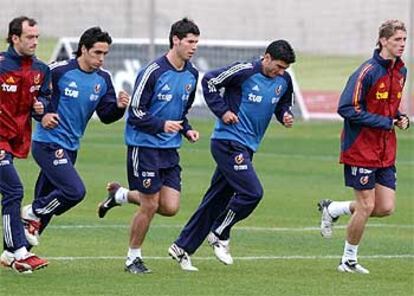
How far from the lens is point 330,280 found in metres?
13.4

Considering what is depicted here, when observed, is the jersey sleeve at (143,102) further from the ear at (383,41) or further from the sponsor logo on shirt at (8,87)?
the ear at (383,41)

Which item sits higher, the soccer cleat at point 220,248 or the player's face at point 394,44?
the player's face at point 394,44

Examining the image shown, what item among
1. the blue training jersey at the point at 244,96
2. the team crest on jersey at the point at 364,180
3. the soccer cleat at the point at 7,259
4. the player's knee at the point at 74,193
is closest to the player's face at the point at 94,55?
the blue training jersey at the point at 244,96

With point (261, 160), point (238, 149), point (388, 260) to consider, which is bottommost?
point (261, 160)

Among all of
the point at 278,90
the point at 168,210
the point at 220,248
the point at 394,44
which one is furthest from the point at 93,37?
the point at 394,44

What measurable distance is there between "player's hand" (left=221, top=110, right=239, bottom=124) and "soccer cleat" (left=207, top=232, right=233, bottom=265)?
112 centimetres

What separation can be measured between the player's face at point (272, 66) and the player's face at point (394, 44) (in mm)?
920

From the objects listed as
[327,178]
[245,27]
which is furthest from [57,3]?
[327,178]

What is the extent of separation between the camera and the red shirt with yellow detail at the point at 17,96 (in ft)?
44.3

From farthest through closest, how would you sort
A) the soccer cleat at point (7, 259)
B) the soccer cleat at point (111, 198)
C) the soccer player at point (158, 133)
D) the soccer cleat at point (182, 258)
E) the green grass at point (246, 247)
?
Answer: 1. the soccer cleat at point (111, 198)
2. the soccer cleat at point (182, 258)
3. the soccer player at point (158, 133)
4. the soccer cleat at point (7, 259)
5. the green grass at point (246, 247)

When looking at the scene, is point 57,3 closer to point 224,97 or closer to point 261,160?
point 261,160

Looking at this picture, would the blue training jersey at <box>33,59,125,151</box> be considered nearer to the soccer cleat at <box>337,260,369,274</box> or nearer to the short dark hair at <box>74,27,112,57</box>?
the short dark hair at <box>74,27,112,57</box>

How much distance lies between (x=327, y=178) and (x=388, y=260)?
8.58 m

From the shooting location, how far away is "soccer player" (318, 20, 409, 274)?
13922mm
